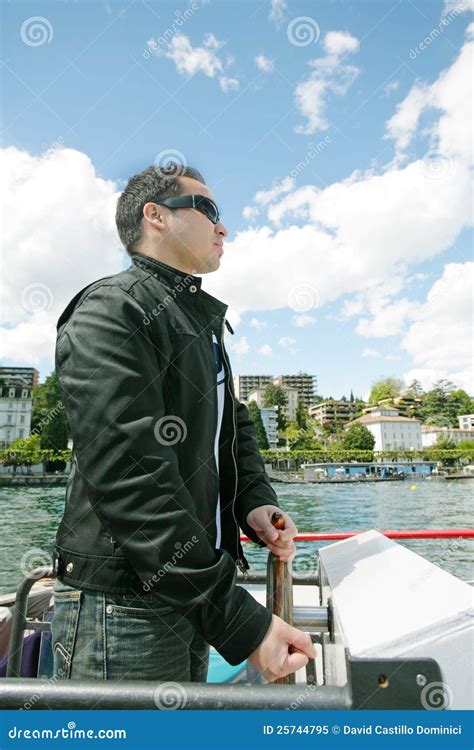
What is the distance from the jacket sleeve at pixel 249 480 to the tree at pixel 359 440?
9389cm

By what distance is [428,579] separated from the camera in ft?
2.72

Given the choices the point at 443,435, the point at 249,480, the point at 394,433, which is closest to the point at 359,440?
the point at 394,433

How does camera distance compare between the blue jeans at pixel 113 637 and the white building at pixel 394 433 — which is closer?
the blue jeans at pixel 113 637

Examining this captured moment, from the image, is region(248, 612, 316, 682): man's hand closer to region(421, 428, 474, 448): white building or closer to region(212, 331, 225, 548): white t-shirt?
A: region(212, 331, 225, 548): white t-shirt

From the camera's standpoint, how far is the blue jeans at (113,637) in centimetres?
103

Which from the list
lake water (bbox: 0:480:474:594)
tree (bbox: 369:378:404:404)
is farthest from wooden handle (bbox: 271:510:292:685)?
tree (bbox: 369:378:404:404)

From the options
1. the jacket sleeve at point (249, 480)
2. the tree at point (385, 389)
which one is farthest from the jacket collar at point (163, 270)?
the tree at point (385, 389)

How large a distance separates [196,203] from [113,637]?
1179 mm

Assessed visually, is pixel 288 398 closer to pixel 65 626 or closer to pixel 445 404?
A: pixel 445 404

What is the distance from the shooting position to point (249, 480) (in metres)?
1.49

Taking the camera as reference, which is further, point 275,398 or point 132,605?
point 275,398

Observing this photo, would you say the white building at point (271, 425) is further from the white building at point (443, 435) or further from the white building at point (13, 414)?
the white building at point (13, 414)
